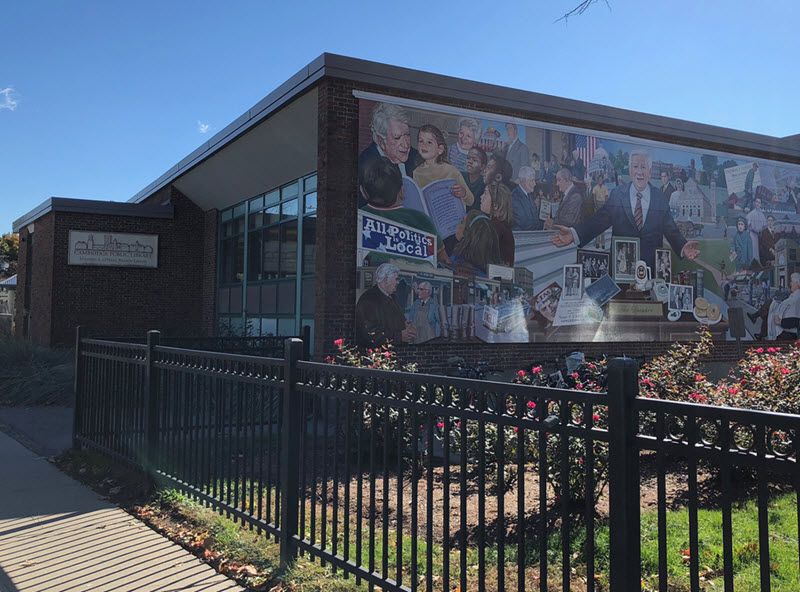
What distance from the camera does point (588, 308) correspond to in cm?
1384

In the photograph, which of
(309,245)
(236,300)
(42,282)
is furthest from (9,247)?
(309,245)

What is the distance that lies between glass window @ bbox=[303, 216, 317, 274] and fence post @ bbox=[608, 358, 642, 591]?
12413 mm

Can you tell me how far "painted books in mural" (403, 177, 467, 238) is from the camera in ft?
39.3

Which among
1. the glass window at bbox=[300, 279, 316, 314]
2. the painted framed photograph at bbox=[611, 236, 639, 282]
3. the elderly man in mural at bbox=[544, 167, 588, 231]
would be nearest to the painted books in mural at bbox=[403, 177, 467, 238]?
the elderly man in mural at bbox=[544, 167, 588, 231]

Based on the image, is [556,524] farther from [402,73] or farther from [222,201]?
[222,201]

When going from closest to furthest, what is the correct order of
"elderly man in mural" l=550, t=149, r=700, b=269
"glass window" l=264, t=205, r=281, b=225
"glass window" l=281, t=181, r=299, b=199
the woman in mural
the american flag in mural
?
the woman in mural, the american flag in mural, "elderly man in mural" l=550, t=149, r=700, b=269, "glass window" l=281, t=181, r=299, b=199, "glass window" l=264, t=205, r=281, b=225

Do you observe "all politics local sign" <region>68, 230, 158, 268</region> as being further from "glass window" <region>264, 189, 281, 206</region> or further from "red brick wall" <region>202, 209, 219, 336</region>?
"glass window" <region>264, 189, 281, 206</region>

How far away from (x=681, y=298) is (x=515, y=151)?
520cm

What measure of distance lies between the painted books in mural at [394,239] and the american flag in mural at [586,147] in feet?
12.9

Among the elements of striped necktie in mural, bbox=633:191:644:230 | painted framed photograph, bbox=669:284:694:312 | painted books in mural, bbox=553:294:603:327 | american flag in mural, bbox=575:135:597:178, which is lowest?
painted books in mural, bbox=553:294:603:327

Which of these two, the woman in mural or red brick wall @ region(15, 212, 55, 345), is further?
red brick wall @ region(15, 212, 55, 345)

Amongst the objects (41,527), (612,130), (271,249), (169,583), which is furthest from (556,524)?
(271,249)

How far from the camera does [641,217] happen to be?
14500mm

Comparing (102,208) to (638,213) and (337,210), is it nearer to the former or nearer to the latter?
(337,210)
